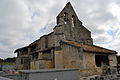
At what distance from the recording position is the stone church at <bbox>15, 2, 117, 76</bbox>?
15.4 meters

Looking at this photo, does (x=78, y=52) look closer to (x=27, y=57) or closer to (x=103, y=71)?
(x=103, y=71)

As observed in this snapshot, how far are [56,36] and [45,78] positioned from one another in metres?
11.0

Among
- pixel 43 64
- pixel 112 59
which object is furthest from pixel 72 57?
pixel 112 59

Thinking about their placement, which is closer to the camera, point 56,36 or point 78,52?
point 78,52

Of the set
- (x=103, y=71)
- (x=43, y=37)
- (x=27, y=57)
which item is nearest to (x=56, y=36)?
(x=43, y=37)

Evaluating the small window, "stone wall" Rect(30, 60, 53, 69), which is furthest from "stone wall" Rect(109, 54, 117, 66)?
"stone wall" Rect(30, 60, 53, 69)

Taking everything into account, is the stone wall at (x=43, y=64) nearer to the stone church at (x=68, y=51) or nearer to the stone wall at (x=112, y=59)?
the stone church at (x=68, y=51)

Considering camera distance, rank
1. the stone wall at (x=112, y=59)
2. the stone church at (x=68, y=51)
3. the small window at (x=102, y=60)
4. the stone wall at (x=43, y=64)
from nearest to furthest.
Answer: the stone church at (x=68, y=51) < the stone wall at (x=43, y=64) < the stone wall at (x=112, y=59) < the small window at (x=102, y=60)

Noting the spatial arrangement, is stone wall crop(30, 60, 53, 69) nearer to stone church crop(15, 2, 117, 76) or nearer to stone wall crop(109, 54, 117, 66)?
stone church crop(15, 2, 117, 76)

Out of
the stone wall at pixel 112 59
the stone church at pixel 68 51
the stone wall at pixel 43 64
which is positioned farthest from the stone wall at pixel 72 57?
the stone wall at pixel 112 59

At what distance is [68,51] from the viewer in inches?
645

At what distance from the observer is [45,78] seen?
9.73 metres

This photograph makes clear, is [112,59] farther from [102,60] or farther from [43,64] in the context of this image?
[43,64]

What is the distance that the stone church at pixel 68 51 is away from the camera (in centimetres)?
1544
